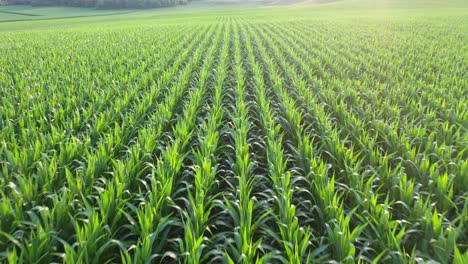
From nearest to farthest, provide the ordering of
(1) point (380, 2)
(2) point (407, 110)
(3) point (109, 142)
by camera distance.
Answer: (3) point (109, 142), (2) point (407, 110), (1) point (380, 2)

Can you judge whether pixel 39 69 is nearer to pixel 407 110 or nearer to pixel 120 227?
pixel 120 227

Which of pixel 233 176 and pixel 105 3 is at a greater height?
pixel 105 3

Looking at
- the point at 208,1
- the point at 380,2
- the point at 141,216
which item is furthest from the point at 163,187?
the point at 208,1

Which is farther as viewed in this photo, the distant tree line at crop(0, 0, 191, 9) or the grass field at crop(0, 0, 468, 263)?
the distant tree line at crop(0, 0, 191, 9)

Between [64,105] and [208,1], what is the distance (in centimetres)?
12109

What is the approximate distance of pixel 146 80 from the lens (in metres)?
9.24

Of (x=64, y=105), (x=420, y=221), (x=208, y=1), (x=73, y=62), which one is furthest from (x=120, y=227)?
(x=208, y=1)

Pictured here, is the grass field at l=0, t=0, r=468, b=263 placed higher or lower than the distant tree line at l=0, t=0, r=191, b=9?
lower

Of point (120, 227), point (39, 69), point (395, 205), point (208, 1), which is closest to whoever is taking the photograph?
point (120, 227)

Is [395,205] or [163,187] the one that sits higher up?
[163,187]

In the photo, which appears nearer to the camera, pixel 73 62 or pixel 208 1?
pixel 73 62

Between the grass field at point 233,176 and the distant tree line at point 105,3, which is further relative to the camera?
the distant tree line at point 105,3

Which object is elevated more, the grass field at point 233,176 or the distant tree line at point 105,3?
the distant tree line at point 105,3

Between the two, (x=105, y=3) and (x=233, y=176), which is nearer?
(x=233, y=176)
